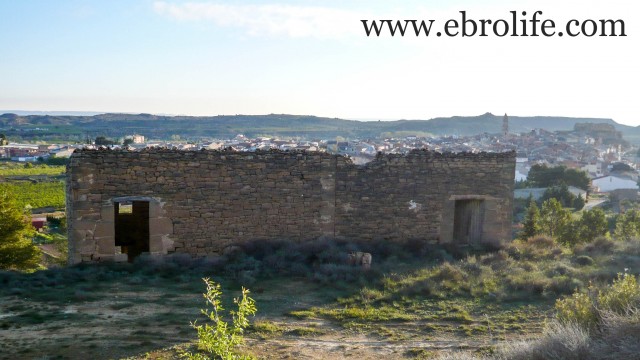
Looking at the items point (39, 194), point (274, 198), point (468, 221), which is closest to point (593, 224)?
point (468, 221)

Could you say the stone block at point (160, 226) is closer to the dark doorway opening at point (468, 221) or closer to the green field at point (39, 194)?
the dark doorway opening at point (468, 221)

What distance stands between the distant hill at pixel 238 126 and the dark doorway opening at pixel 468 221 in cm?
7865

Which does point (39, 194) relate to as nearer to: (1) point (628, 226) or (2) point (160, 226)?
(2) point (160, 226)

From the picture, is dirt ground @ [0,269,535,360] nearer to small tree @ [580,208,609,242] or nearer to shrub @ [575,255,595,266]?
shrub @ [575,255,595,266]

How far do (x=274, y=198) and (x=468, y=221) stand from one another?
518 centimetres

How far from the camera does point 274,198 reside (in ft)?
40.2

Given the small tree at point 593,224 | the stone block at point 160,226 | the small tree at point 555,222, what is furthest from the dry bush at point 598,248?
the small tree at point 593,224

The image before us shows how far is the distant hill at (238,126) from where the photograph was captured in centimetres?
9894

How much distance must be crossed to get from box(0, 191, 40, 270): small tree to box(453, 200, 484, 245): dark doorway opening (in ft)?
42.5

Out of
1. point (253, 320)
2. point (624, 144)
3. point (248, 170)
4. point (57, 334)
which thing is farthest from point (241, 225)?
point (624, 144)

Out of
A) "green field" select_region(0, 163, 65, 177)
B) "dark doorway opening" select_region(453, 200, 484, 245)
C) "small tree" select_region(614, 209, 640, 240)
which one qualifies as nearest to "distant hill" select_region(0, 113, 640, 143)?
"green field" select_region(0, 163, 65, 177)

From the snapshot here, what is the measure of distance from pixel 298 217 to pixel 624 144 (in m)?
→ 138

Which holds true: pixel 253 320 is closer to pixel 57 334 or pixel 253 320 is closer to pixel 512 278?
pixel 57 334

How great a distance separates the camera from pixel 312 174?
12.4 m
